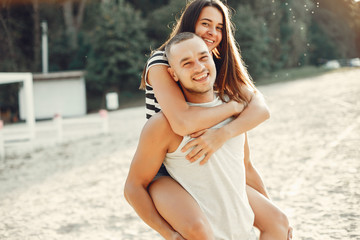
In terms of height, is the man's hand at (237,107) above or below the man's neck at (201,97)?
below

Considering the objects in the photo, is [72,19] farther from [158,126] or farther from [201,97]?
[158,126]

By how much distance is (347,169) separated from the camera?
6266mm

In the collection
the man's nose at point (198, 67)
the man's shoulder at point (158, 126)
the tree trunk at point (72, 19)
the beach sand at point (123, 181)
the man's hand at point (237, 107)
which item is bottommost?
the beach sand at point (123, 181)

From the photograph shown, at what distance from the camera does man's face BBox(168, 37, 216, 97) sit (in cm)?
224

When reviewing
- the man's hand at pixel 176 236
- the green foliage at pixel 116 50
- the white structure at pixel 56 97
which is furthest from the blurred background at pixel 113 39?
the man's hand at pixel 176 236

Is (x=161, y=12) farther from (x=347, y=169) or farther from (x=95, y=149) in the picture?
(x=347, y=169)

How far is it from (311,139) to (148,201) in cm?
742

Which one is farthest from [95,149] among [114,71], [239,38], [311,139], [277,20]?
[277,20]

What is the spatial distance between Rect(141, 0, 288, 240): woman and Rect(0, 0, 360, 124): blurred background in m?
23.5

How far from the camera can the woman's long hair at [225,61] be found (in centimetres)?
261

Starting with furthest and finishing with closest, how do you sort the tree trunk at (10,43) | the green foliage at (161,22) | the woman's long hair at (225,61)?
1. the green foliage at (161,22)
2. the tree trunk at (10,43)
3. the woman's long hair at (225,61)

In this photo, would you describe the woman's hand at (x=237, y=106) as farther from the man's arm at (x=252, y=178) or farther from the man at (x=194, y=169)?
the man's arm at (x=252, y=178)

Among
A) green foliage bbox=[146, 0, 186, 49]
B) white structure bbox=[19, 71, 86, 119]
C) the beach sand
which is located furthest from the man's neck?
green foliage bbox=[146, 0, 186, 49]

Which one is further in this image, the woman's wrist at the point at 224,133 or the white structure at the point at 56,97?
the white structure at the point at 56,97
